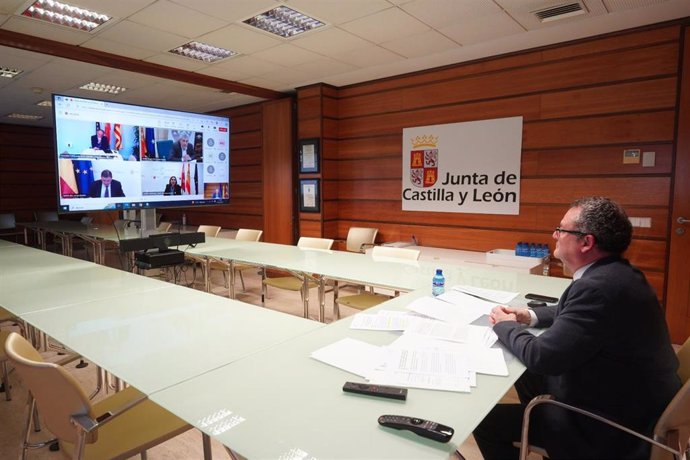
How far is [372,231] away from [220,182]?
2.48 metres

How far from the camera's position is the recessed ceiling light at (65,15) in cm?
342

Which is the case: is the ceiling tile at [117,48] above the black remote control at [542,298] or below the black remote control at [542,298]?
above

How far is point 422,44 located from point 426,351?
358cm

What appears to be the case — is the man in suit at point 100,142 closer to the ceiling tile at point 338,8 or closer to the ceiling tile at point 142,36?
the ceiling tile at point 142,36

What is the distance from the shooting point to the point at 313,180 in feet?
19.0

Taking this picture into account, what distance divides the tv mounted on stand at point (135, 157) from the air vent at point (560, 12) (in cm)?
278

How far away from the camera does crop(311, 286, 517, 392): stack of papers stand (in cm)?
127

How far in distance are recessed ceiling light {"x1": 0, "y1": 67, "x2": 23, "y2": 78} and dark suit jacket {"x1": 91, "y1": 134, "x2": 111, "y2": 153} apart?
12.1 ft

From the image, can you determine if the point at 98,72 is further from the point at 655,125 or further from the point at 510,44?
the point at 655,125

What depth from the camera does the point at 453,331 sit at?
164cm

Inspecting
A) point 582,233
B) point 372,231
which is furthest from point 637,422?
point 372,231

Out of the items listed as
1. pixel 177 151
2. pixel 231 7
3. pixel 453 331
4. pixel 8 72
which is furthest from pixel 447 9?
pixel 8 72

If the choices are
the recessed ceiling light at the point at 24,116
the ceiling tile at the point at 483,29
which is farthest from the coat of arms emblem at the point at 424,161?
the recessed ceiling light at the point at 24,116

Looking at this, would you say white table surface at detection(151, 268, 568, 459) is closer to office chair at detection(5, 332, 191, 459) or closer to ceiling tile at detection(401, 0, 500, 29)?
office chair at detection(5, 332, 191, 459)
